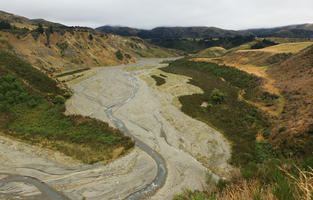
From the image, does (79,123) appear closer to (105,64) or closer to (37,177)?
(37,177)

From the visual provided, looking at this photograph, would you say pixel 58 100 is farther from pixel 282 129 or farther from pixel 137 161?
pixel 282 129

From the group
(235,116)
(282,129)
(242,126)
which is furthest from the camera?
(235,116)

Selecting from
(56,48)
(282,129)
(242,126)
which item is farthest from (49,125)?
(56,48)

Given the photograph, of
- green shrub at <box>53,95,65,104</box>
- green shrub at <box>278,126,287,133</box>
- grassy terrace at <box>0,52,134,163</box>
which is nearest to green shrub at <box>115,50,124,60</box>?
grassy terrace at <box>0,52,134,163</box>

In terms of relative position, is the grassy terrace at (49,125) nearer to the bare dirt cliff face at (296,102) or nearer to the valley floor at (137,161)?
the valley floor at (137,161)

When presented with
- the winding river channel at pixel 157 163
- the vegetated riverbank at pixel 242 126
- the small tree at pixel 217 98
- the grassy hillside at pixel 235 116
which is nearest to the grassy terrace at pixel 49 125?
the winding river channel at pixel 157 163

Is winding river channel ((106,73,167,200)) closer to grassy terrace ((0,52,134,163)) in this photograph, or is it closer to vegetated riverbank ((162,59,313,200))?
grassy terrace ((0,52,134,163))
